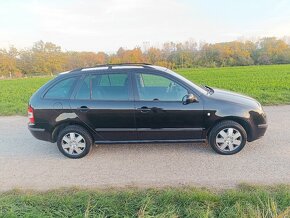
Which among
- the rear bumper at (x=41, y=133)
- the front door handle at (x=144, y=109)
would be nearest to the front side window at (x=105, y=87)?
the front door handle at (x=144, y=109)

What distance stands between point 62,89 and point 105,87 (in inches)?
31.7

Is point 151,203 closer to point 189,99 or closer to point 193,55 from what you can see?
point 189,99

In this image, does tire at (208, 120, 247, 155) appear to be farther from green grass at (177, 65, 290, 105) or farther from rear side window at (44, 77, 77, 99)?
green grass at (177, 65, 290, 105)

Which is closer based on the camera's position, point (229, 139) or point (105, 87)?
point (229, 139)

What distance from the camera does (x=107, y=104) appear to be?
4.42 m

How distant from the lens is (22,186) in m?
3.67

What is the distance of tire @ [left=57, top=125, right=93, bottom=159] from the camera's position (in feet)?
14.9

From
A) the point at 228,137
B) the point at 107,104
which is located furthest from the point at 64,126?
the point at 228,137

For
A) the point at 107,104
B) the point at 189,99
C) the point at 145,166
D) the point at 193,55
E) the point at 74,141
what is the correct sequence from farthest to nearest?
the point at 193,55 < the point at 74,141 < the point at 107,104 < the point at 189,99 < the point at 145,166

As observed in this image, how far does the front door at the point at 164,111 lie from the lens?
14.3 ft

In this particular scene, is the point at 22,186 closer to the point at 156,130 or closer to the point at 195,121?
the point at 156,130

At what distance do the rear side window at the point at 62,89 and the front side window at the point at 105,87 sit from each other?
0.19 metres

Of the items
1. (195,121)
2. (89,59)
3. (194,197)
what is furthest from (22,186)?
(89,59)

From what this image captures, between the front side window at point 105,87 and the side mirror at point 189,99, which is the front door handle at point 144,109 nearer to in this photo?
the front side window at point 105,87
